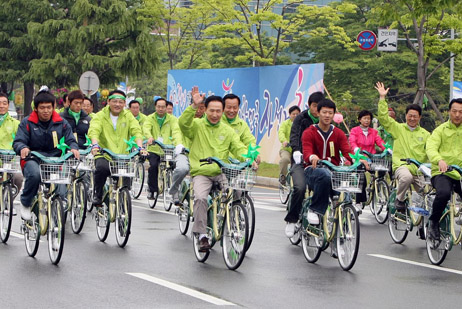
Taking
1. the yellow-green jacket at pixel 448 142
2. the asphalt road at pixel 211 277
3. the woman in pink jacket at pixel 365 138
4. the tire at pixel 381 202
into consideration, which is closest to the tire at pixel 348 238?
the asphalt road at pixel 211 277

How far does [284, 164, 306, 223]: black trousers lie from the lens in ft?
36.0

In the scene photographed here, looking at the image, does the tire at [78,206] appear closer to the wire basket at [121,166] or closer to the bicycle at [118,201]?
the bicycle at [118,201]

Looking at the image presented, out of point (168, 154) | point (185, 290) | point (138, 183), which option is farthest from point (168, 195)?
point (185, 290)

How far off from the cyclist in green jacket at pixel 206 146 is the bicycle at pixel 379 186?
5.24 metres

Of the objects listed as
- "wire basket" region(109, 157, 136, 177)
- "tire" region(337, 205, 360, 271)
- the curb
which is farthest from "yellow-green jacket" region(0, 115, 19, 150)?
the curb

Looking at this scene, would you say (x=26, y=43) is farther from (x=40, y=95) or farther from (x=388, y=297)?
(x=388, y=297)

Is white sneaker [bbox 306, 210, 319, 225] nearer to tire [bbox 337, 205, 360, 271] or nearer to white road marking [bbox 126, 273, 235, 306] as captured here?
tire [bbox 337, 205, 360, 271]

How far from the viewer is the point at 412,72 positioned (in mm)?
52281

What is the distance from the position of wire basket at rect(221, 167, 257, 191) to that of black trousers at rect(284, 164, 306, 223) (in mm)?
1269

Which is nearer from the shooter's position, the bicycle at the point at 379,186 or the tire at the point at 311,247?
the tire at the point at 311,247

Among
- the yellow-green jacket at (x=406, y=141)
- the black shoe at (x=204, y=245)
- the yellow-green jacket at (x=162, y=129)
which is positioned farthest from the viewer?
the yellow-green jacket at (x=162, y=129)

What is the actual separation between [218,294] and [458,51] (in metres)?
17.4

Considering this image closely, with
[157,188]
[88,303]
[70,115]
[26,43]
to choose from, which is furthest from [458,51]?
[26,43]

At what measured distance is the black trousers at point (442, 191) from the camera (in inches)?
418
